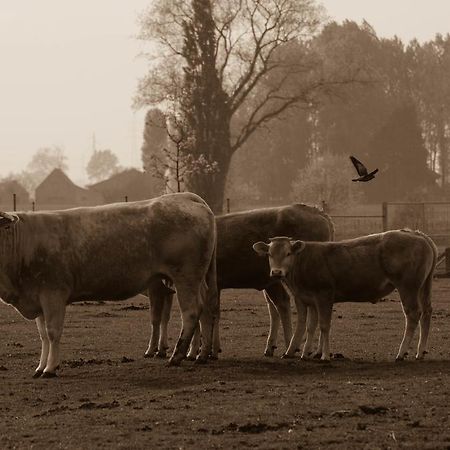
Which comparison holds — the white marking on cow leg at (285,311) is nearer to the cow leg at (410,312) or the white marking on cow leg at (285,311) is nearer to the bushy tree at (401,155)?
the cow leg at (410,312)

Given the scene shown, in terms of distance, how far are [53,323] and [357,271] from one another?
4.00m

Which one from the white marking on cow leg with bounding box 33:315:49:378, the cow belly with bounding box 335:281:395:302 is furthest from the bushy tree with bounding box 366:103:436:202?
the white marking on cow leg with bounding box 33:315:49:378

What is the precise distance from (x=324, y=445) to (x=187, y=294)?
5.60 m

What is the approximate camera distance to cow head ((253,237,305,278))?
612 inches

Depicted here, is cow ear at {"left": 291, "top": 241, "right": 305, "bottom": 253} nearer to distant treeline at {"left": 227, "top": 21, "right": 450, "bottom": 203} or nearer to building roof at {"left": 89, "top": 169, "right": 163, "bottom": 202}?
distant treeline at {"left": 227, "top": 21, "right": 450, "bottom": 203}

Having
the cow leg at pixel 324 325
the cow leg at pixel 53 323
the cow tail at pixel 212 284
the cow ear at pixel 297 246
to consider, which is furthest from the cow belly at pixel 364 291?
the cow leg at pixel 53 323

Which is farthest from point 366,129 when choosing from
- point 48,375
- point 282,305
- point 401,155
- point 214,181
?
point 48,375

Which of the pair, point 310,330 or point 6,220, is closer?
point 6,220

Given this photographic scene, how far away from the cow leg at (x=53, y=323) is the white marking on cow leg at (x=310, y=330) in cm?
314

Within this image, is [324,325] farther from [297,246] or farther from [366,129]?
[366,129]

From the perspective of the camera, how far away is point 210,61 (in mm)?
68875

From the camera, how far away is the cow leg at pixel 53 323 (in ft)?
47.4

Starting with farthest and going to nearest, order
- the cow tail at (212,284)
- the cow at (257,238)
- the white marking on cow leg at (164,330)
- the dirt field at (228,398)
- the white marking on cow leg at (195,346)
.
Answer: the cow at (257,238) → the white marking on cow leg at (164,330) → the white marking on cow leg at (195,346) → the cow tail at (212,284) → the dirt field at (228,398)

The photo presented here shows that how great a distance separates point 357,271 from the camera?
15.8 m
